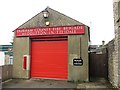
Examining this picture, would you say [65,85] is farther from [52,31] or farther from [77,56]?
[52,31]

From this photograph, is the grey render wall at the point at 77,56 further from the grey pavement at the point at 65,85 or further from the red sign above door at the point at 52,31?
the grey pavement at the point at 65,85

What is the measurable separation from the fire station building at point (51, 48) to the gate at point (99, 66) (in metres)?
2.05

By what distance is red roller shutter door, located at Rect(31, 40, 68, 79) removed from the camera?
11.9 m

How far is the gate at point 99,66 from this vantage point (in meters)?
12.6

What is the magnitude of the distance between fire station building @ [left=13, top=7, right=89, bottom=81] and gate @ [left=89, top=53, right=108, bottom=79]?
2.05 meters

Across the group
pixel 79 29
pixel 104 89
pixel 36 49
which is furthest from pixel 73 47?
pixel 104 89

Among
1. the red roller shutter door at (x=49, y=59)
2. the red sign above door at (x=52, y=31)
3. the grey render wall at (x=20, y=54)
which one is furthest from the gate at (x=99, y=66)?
the grey render wall at (x=20, y=54)

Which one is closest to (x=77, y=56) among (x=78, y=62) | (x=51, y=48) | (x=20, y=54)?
(x=78, y=62)

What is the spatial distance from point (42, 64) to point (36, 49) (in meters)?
1.11

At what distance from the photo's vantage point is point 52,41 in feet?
40.2

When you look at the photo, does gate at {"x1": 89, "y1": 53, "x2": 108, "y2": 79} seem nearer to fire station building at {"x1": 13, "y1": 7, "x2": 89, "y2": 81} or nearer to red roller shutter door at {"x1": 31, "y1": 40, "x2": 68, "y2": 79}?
fire station building at {"x1": 13, "y1": 7, "x2": 89, "y2": 81}

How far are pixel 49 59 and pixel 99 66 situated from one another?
354 centimetres

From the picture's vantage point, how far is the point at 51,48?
1223 cm

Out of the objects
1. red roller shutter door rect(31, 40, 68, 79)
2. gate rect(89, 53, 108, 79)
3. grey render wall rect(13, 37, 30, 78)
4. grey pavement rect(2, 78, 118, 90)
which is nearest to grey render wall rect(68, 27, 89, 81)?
red roller shutter door rect(31, 40, 68, 79)
